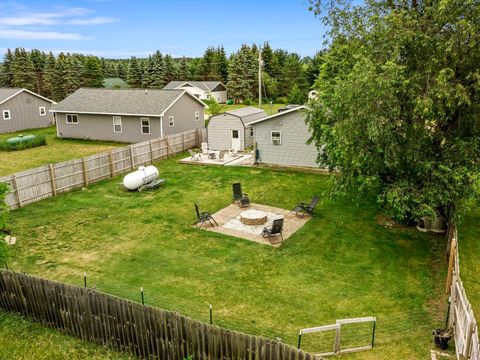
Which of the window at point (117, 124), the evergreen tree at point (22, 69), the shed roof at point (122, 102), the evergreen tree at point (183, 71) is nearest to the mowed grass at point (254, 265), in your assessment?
the shed roof at point (122, 102)

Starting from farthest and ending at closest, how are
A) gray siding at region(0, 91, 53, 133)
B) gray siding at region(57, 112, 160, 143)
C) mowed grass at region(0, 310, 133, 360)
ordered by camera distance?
gray siding at region(0, 91, 53, 133) < gray siding at region(57, 112, 160, 143) < mowed grass at region(0, 310, 133, 360)

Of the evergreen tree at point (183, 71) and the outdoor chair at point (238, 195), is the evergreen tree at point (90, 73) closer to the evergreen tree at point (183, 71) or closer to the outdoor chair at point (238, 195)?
the evergreen tree at point (183, 71)

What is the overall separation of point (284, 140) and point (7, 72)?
58.1 metres

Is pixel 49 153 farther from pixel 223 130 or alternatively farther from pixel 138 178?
pixel 138 178

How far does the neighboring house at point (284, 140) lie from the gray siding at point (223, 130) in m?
3.51

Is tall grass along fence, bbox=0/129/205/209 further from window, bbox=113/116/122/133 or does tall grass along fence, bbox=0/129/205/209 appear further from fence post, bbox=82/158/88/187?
window, bbox=113/116/122/133

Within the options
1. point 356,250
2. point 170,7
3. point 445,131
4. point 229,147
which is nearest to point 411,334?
point 356,250

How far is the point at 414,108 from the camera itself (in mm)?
11164

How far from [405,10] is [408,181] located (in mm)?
5059

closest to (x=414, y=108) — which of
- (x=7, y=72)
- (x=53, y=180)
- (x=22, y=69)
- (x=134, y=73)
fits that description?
(x=53, y=180)

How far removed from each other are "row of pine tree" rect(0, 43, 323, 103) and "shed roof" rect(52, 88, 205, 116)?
2611 centimetres

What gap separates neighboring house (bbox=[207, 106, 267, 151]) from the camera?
1065 inches

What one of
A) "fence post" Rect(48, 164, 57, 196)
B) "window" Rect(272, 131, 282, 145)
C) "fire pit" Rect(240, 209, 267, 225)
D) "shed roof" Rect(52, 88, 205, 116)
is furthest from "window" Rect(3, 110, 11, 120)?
"fire pit" Rect(240, 209, 267, 225)

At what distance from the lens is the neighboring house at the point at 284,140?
22406 mm
